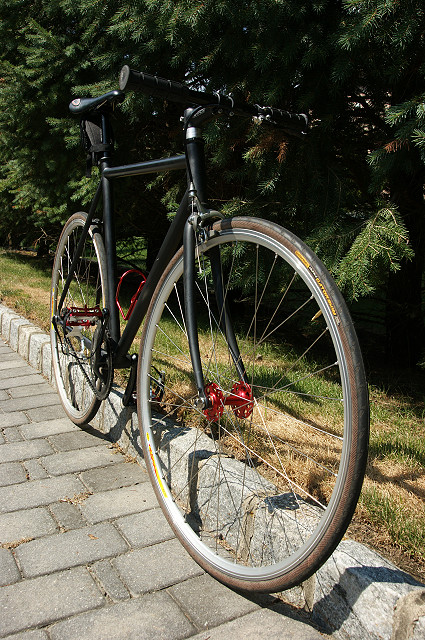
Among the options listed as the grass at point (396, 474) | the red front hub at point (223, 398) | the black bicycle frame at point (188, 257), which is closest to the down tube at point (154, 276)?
the black bicycle frame at point (188, 257)

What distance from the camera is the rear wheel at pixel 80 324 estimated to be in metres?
2.83

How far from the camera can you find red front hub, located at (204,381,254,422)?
1.89m

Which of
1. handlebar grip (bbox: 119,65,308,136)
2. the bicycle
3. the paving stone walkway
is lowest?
the paving stone walkway

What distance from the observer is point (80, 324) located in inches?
123

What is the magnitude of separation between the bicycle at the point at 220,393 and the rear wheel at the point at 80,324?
0.04 feet

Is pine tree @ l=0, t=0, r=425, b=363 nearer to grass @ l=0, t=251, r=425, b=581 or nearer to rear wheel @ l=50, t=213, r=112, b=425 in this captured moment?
grass @ l=0, t=251, r=425, b=581

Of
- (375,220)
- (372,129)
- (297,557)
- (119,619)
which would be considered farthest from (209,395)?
(372,129)

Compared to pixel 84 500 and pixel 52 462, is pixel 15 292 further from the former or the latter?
pixel 84 500

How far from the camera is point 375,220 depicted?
3.01 metres

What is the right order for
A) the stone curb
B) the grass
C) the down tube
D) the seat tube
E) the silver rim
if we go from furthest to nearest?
the down tube
the seat tube
the grass
the silver rim
the stone curb

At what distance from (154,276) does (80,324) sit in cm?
98

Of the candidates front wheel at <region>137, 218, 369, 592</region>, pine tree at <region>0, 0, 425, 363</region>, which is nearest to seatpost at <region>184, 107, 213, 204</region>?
front wheel at <region>137, 218, 369, 592</region>

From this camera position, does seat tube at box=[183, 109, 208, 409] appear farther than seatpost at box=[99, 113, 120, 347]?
No

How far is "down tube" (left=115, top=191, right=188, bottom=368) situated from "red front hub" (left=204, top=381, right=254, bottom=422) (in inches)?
21.7
